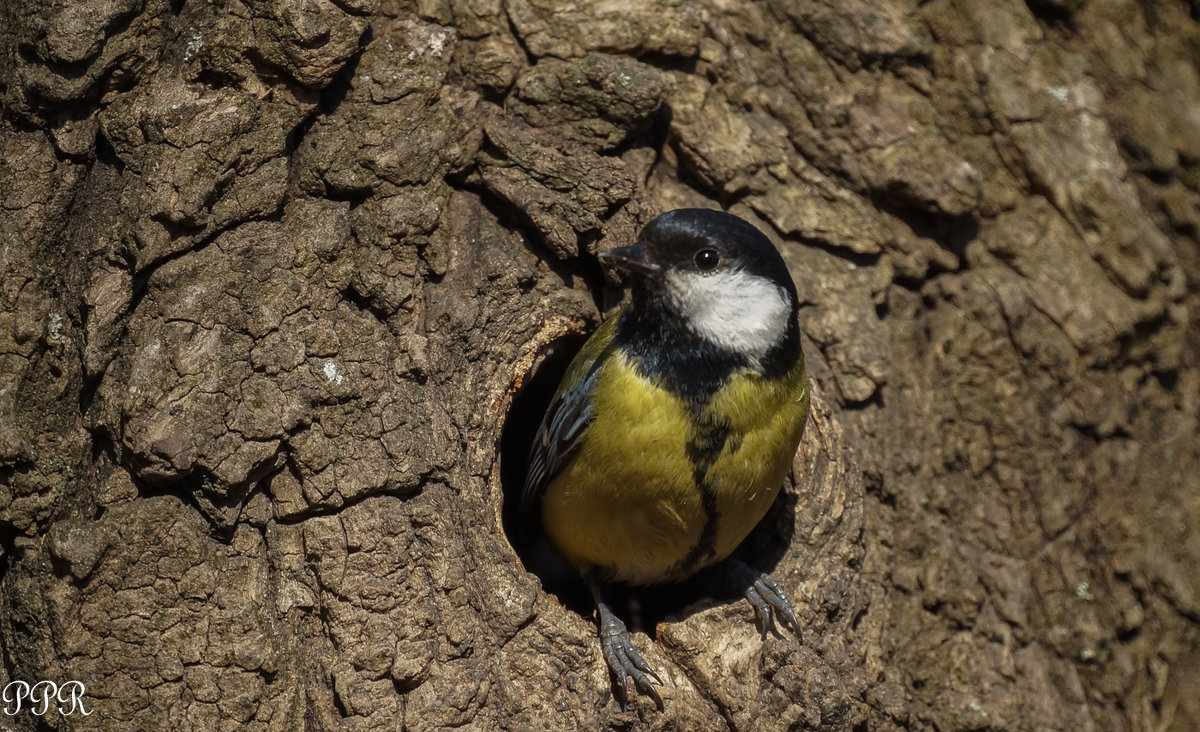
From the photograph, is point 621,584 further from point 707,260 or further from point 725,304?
point 707,260

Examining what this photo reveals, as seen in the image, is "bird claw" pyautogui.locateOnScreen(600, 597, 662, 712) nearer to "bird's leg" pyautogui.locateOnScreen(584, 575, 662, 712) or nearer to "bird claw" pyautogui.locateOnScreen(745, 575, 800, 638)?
"bird's leg" pyautogui.locateOnScreen(584, 575, 662, 712)

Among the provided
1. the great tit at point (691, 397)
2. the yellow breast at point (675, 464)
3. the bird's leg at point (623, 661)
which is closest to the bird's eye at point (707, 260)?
the great tit at point (691, 397)

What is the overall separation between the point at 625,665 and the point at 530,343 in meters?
1.22

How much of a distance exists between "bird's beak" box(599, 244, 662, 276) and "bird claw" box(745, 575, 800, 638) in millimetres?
1264

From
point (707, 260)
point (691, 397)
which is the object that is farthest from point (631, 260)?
point (691, 397)

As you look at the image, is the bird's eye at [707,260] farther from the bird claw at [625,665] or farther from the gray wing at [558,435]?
the bird claw at [625,665]

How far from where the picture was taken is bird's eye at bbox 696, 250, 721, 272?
3631 mm

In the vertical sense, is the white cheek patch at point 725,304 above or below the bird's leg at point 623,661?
above

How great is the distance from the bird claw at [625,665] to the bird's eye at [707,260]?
135cm

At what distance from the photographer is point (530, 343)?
402 cm

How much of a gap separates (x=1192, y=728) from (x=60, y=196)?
5.42m

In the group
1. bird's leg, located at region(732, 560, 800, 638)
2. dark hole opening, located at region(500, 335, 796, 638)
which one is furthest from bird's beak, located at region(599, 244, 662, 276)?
bird's leg, located at region(732, 560, 800, 638)

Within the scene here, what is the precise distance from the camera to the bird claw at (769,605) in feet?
12.7

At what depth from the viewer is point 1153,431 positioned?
17.1 ft
